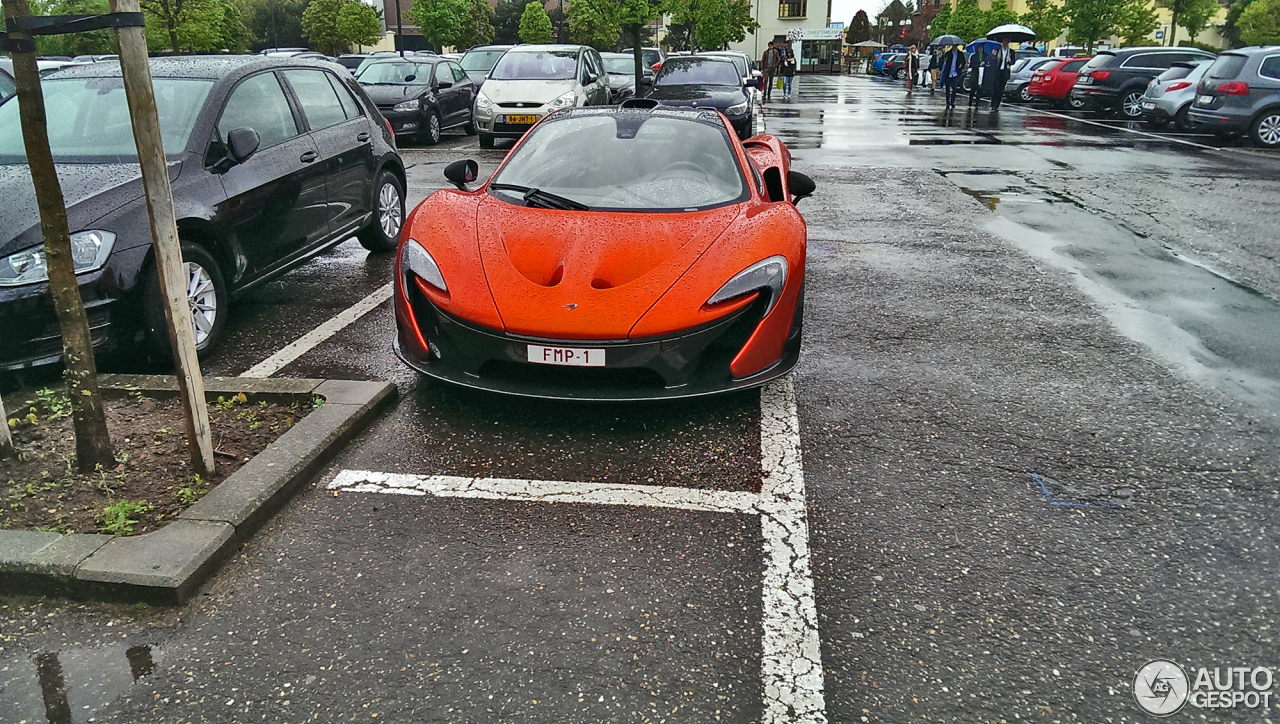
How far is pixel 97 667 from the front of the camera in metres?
2.57

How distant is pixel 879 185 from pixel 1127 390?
772 centimetres

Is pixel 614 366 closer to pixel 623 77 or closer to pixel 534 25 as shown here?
pixel 623 77

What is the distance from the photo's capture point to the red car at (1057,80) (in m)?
26.1

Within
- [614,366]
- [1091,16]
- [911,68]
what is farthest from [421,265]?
[1091,16]

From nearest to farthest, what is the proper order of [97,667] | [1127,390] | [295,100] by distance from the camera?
[97,667]
[1127,390]
[295,100]

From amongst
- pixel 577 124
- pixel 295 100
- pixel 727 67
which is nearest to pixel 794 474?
pixel 577 124

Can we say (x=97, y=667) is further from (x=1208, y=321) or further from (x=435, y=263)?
(x=1208, y=321)

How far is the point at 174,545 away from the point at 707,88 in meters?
14.6

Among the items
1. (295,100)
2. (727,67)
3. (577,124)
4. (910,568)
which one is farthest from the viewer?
(727,67)

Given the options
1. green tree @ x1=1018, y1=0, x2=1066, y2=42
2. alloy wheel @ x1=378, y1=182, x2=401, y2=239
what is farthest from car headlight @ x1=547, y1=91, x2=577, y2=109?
green tree @ x1=1018, y1=0, x2=1066, y2=42

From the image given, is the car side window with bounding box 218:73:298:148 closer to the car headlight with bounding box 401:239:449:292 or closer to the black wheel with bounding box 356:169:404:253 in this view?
the black wheel with bounding box 356:169:404:253

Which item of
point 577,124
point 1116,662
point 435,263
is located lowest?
point 1116,662

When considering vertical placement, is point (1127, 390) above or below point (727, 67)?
below

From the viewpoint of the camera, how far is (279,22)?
71.9 metres
